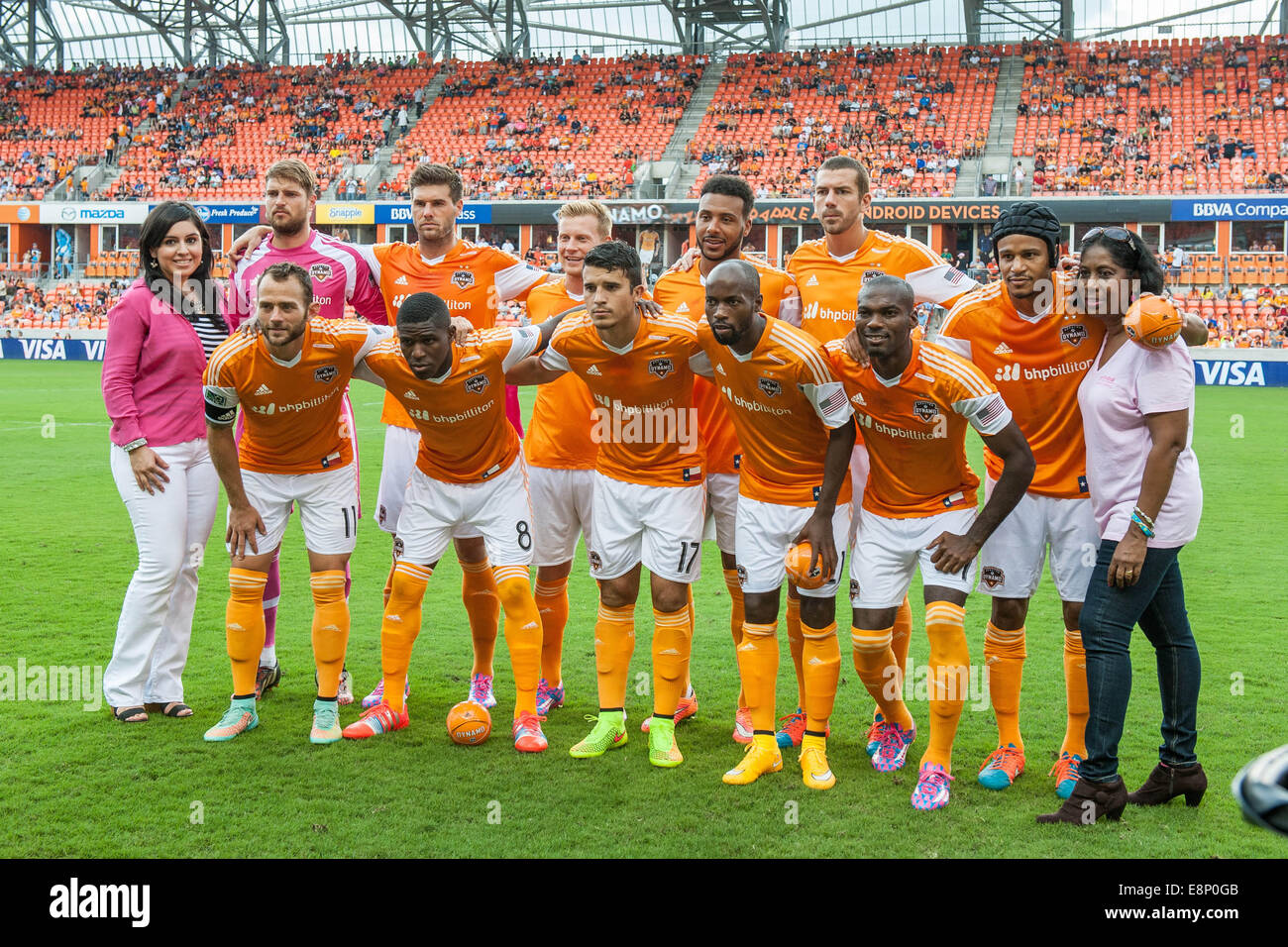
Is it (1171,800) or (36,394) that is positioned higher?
(36,394)

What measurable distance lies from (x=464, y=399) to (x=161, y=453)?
1.50m

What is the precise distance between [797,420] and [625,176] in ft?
115

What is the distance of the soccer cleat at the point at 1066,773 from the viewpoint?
452 centimetres

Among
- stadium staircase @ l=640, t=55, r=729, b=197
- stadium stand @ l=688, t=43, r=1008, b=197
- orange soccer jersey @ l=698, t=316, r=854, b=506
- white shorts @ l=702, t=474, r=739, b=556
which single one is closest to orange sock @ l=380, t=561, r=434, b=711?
white shorts @ l=702, t=474, r=739, b=556

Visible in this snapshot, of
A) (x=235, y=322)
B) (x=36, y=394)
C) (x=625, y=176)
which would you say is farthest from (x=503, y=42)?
(x=235, y=322)

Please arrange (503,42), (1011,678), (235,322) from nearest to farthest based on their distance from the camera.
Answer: (1011,678) → (235,322) → (503,42)

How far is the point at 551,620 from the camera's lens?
5824 millimetres

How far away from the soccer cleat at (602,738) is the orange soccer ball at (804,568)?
1.10 metres

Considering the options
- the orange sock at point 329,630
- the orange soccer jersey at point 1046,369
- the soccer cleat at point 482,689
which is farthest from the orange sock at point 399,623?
the orange soccer jersey at point 1046,369

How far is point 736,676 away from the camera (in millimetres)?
6289

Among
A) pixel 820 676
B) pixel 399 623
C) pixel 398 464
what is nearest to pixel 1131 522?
pixel 820 676

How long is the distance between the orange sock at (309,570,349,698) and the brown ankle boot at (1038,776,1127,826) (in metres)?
3.10

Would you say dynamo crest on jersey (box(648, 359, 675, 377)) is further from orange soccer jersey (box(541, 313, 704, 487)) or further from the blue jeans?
the blue jeans
